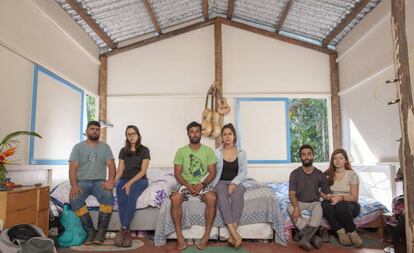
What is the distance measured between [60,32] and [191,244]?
3.28 meters

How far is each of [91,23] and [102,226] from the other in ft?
10.1

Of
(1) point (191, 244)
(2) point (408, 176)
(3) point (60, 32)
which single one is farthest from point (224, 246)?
(3) point (60, 32)

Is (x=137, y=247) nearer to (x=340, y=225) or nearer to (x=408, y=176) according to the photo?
(x=340, y=225)

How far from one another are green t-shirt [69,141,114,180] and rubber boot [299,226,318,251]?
82.2 inches

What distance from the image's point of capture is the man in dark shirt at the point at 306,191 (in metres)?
3.16

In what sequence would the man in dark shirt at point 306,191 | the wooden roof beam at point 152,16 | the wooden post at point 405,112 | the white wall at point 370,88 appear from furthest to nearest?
the wooden roof beam at point 152,16 → the white wall at point 370,88 → the man in dark shirt at point 306,191 → the wooden post at point 405,112

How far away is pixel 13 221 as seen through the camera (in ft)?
8.50

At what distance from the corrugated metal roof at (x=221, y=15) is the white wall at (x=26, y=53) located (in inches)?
15.6

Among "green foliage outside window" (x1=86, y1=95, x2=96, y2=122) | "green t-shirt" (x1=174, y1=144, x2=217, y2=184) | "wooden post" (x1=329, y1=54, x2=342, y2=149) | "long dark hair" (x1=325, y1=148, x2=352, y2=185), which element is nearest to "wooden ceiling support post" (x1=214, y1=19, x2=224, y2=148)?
"wooden post" (x1=329, y1=54, x2=342, y2=149)

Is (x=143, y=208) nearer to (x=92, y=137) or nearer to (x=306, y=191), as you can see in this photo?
(x=92, y=137)

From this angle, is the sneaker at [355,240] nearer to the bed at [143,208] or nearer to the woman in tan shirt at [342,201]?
the woman in tan shirt at [342,201]

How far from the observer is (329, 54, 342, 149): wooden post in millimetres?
5688

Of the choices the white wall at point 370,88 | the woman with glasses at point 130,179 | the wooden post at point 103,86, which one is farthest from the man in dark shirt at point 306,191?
the wooden post at point 103,86

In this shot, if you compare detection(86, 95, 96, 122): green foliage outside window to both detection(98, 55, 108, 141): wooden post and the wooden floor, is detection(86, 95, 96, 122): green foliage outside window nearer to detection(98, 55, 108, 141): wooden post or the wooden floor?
detection(98, 55, 108, 141): wooden post
